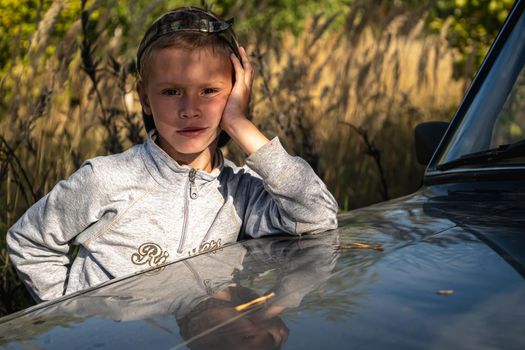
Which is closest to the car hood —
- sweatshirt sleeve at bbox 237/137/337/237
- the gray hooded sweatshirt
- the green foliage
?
sweatshirt sleeve at bbox 237/137/337/237

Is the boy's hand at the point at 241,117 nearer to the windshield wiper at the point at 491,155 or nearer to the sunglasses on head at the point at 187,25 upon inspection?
the sunglasses on head at the point at 187,25

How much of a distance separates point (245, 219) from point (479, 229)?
808mm

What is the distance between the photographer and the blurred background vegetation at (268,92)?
4.11 metres

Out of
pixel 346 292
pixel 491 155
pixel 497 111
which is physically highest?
pixel 497 111

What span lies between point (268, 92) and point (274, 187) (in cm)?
224

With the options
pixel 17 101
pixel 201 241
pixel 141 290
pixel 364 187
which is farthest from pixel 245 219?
pixel 364 187

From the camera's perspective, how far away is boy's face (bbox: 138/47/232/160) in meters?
2.48

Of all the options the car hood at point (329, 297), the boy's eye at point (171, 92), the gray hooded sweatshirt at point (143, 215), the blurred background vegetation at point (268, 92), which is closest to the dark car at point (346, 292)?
the car hood at point (329, 297)

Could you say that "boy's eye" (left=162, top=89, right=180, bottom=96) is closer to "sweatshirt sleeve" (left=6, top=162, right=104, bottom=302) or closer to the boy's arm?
the boy's arm

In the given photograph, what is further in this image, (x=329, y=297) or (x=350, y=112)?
(x=350, y=112)

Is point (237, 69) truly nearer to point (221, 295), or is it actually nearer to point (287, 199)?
point (287, 199)

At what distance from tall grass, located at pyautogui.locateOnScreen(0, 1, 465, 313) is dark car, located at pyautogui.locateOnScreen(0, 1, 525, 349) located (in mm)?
1742

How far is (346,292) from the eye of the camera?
5.21 ft

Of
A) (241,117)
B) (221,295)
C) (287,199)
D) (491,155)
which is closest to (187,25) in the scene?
(241,117)
